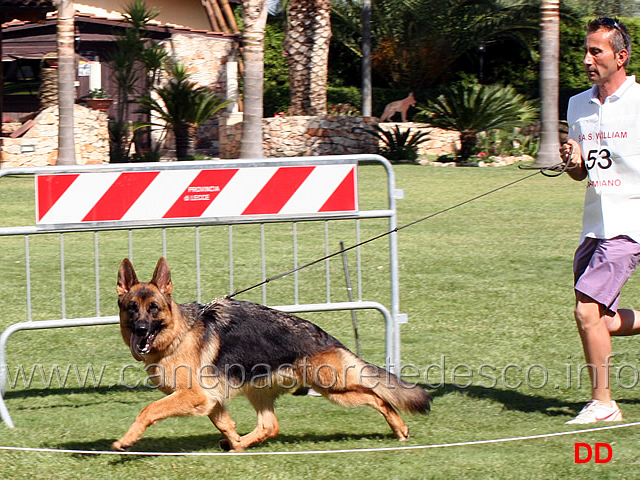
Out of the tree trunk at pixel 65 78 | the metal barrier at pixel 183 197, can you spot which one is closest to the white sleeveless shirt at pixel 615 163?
the metal barrier at pixel 183 197

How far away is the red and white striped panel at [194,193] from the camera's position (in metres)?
5.89

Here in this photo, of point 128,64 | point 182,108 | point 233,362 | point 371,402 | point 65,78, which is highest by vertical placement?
point 128,64

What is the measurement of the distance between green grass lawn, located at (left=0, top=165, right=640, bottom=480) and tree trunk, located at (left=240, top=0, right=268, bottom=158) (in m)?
7.01

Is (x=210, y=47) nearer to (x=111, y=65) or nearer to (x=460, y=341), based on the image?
(x=111, y=65)

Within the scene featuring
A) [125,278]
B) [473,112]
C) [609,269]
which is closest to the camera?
[125,278]

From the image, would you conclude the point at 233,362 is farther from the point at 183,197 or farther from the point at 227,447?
the point at 183,197

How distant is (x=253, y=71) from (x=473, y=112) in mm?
5304

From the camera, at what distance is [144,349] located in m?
4.97

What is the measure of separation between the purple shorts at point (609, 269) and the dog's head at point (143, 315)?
8.04 feet

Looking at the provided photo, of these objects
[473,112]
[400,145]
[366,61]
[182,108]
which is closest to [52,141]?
[182,108]

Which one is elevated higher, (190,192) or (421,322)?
(190,192)

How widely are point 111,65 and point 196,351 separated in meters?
21.5

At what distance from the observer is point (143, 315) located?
5.00 m

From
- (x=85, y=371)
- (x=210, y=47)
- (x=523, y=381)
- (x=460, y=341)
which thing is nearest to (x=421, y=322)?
(x=460, y=341)
